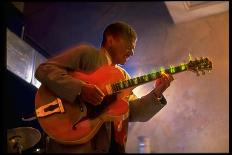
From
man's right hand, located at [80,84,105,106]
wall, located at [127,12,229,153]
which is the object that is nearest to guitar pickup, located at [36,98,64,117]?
man's right hand, located at [80,84,105,106]

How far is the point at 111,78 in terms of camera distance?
2.38 m

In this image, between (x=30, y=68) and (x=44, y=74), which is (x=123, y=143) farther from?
(x=30, y=68)

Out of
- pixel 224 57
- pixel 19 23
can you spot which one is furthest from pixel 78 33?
pixel 224 57

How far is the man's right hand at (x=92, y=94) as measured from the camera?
7.31ft

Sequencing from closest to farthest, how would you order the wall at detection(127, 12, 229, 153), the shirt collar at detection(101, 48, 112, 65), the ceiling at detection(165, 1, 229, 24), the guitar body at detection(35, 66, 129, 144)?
the guitar body at detection(35, 66, 129, 144), the shirt collar at detection(101, 48, 112, 65), the wall at detection(127, 12, 229, 153), the ceiling at detection(165, 1, 229, 24)

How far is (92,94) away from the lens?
2.23m

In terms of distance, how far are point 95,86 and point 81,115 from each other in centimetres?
17

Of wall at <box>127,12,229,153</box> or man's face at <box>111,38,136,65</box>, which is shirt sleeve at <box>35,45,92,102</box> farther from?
wall at <box>127,12,229,153</box>

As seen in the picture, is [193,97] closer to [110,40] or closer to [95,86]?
[110,40]

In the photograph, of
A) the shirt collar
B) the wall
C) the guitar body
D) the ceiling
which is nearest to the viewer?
the guitar body

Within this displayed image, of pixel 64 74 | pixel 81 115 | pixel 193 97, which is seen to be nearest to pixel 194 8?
pixel 193 97

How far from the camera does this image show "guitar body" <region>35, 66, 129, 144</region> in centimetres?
218

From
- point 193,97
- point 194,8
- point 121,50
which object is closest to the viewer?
point 121,50

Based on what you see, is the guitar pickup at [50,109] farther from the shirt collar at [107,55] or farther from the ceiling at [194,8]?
the ceiling at [194,8]
